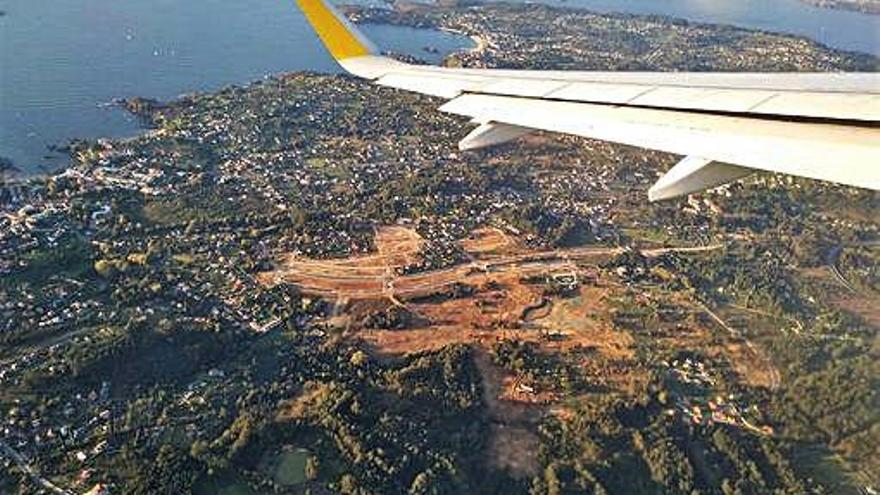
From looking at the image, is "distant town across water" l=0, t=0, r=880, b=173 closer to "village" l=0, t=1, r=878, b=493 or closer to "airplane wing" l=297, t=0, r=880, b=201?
"village" l=0, t=1, r=878, b=493

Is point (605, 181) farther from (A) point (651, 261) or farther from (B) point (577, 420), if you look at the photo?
(B) point (577, 420)

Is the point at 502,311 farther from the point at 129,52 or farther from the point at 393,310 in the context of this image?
the point at 129,52

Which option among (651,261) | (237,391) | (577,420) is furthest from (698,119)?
(651,261)

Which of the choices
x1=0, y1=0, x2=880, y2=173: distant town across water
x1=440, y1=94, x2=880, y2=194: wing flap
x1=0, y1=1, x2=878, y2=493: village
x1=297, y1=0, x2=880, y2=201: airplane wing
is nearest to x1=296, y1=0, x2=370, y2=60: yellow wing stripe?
x1=297, y1=0, x2=880, y2=201: airplane wing

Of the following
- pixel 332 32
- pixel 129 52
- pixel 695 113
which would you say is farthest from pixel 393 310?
pixel 129 52

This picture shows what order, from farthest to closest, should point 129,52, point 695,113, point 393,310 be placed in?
point 129,52
point 393,310
point 695,113
